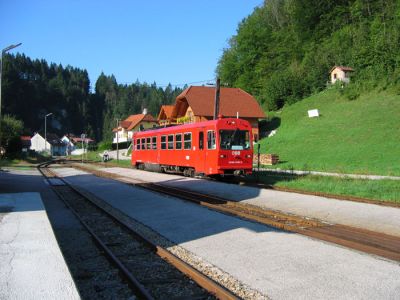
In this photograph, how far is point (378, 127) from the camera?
39219mm

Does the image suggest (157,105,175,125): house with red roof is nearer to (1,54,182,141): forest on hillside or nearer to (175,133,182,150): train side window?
(175,133,182,150): train side window

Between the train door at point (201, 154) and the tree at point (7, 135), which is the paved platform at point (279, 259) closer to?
the train door at point (201, 154)

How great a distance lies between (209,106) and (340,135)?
1851cm

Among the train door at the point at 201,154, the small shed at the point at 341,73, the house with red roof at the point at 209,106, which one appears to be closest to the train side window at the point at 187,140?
the train door at the point at 201,154

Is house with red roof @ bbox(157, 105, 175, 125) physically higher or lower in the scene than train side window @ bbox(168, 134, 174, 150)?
higher

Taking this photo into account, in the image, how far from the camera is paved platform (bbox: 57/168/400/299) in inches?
227

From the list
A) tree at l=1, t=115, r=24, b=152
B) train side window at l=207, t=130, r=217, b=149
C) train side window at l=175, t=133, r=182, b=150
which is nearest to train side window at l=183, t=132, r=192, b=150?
train side window at l=175, t=133, r=182, b=150

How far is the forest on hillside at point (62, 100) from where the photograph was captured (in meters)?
143

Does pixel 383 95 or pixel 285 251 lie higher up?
pixel 383 95

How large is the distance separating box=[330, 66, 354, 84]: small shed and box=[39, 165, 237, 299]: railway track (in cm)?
5177

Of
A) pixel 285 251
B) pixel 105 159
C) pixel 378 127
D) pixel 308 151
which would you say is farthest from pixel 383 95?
pixel 285 251

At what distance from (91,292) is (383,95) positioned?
46.9 metres

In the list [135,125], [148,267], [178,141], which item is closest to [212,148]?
[178,141]

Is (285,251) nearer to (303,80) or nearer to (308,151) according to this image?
(308,151)
